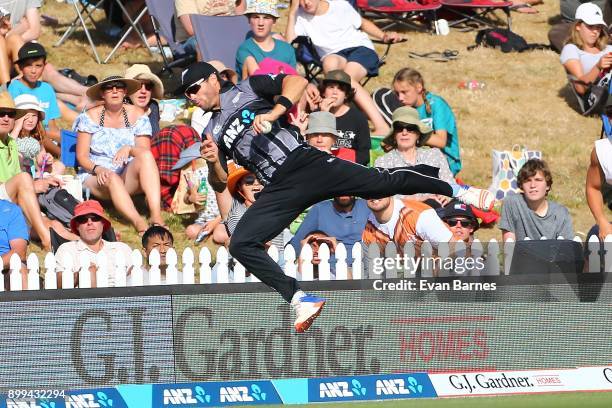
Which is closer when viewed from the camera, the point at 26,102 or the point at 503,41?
the point at 26,102

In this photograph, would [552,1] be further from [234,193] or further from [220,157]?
[220,157]

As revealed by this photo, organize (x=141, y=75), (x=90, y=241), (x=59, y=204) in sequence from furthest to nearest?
(x=141, y=75) < (x=59, y=204) < (x=90, y=241)

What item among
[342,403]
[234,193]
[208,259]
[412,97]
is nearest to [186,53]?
[412,97]

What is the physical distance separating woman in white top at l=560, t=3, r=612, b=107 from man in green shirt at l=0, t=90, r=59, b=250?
619 cm

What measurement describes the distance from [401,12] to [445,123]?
494 cm

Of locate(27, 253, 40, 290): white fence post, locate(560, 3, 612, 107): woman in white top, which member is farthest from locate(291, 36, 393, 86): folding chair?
locate(27, 253, 40, 290): white fence post

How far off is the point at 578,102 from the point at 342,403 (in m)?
7.15

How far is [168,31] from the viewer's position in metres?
14.5

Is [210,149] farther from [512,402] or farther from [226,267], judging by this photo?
[512,402]

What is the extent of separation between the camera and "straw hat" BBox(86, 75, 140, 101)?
485 inches

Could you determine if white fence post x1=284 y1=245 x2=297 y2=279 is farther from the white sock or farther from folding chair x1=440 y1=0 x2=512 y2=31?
folding chair x1=440 y1=0 x2=512 y2=31

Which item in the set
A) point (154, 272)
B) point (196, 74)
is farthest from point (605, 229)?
point (196, 74)

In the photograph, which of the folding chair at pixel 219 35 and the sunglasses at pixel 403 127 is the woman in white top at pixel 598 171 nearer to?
the sunglasses at pixel 403 127

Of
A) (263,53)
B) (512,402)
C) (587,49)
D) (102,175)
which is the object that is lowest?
(512,402)
